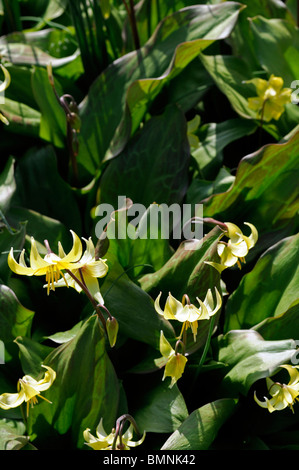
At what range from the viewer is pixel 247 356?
57.1 inches

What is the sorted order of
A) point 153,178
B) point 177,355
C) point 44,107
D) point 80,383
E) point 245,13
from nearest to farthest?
point 177,355, point 80,383, point 153,178, point 44,107, point 245,13

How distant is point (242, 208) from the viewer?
1703 mm

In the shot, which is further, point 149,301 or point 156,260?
point 156,260

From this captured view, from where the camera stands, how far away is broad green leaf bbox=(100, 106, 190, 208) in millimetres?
1766

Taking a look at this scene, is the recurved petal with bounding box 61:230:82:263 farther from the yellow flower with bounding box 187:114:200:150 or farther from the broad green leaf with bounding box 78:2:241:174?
the yellow flower with bounding box 187:114:200:150

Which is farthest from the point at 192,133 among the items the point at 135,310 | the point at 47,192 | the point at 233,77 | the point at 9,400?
the point at 9,400

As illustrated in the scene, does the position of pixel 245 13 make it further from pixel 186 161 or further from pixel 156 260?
pixel 156 260

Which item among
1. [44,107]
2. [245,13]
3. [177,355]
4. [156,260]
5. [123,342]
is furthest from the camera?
[245,13]

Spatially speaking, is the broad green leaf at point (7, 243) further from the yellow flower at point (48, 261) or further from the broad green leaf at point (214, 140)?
the broad green leaf at point (214, 140)

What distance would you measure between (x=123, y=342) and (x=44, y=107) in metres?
0.79

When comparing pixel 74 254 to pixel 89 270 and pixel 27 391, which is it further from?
pixel 27 391

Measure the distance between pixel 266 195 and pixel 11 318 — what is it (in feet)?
2.40

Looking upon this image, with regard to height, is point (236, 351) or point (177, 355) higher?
point (177, 355)
